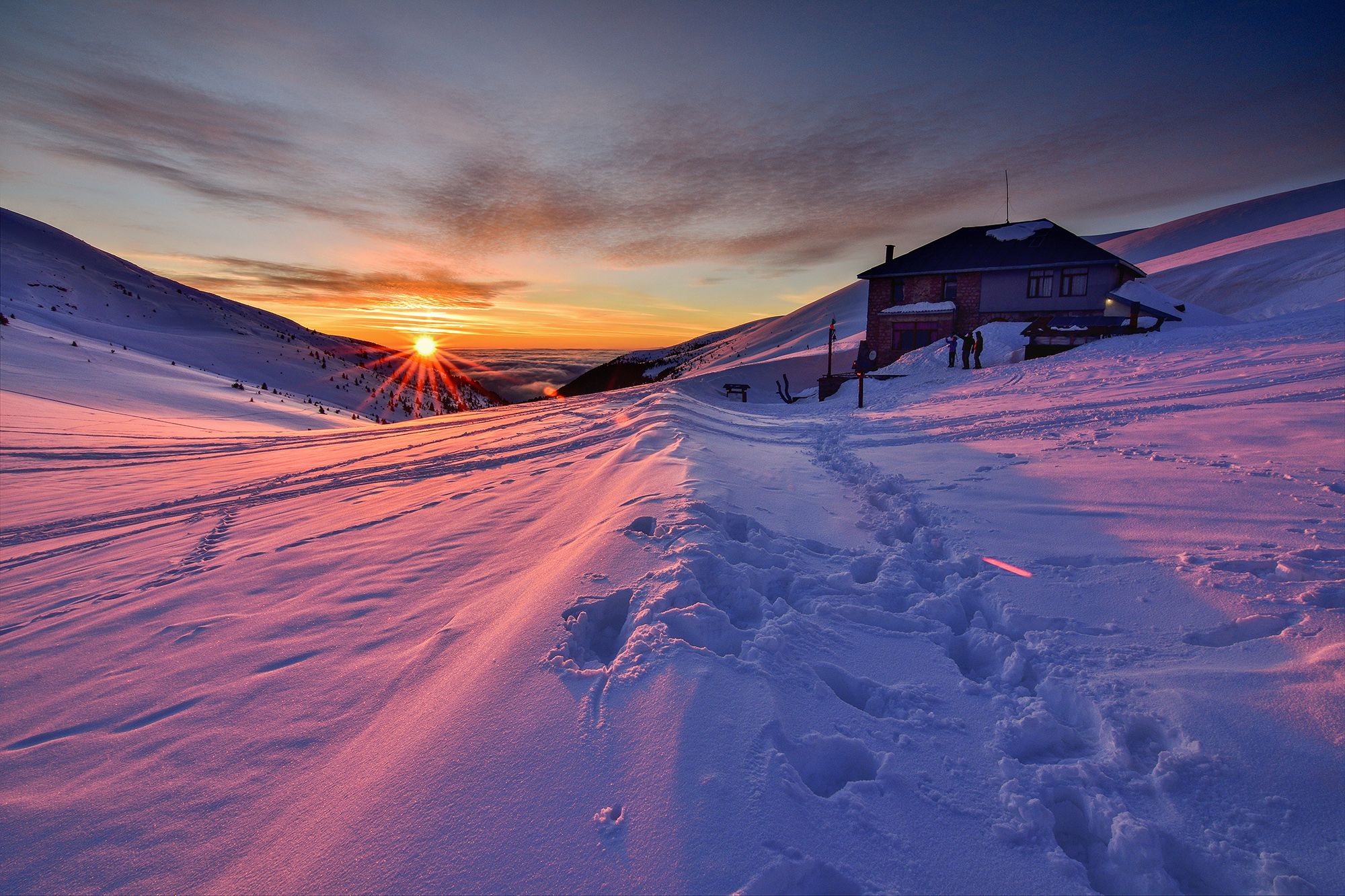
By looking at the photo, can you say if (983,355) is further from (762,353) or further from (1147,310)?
(762,353)

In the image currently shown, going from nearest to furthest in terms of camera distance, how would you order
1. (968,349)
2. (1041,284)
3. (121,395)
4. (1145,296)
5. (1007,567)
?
(1007,567)
(121,395)
(968,349)
(1145,296)
(1041,284)

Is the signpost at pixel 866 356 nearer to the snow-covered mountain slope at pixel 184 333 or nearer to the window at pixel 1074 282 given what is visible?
the window at pixel 1074 282

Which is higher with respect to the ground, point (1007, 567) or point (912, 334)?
point (912, 334)

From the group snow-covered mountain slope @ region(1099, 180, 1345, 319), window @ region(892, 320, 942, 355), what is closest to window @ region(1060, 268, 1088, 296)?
window @ region(892, 320, 942, 355)

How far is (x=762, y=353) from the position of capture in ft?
164

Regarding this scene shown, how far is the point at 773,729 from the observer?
7.73ft

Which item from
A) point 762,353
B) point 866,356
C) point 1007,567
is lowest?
point 1007,567

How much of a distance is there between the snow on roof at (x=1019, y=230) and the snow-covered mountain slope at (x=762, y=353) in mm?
9268

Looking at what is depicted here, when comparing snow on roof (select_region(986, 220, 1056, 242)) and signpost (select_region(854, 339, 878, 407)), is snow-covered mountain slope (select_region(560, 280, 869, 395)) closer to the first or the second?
signpost (select_region(854, 339, 878, 407))

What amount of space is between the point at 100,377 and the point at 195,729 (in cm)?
2187

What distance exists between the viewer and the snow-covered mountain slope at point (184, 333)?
27125mm

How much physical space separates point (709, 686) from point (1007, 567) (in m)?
2.69

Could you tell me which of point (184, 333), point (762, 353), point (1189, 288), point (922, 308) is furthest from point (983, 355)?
point (184, 333)

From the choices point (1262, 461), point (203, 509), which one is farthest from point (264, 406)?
point (1262, 461)
